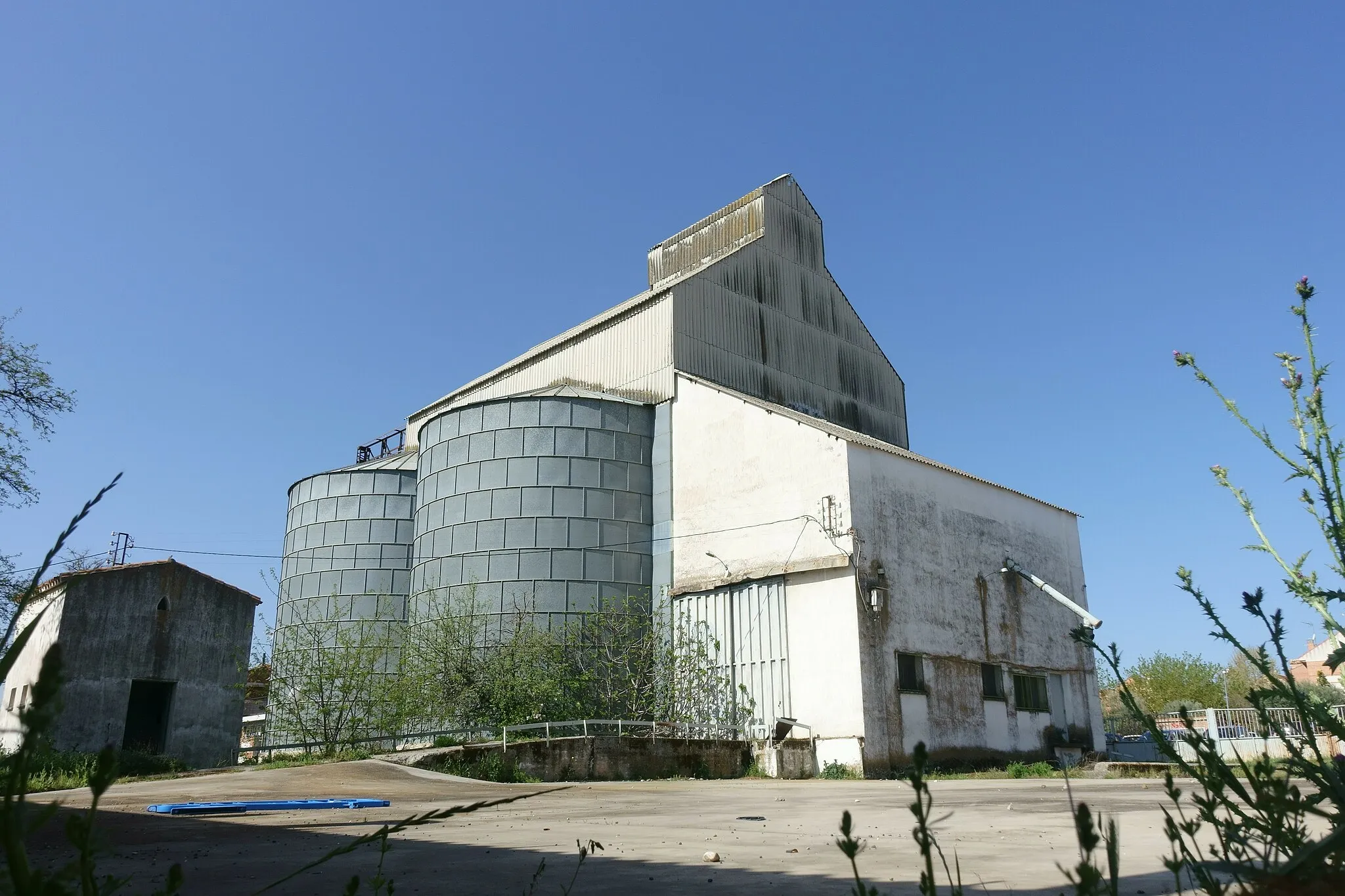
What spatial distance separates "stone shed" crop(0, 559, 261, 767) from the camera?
22.0 meters

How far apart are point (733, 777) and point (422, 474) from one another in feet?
43.2

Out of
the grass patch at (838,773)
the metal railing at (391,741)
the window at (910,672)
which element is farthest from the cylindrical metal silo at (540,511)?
the window at (910,672)

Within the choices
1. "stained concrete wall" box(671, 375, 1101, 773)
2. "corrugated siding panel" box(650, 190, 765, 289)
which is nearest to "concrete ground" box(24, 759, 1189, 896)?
"stained concrete wall" box(671, 375, 1101, 773)

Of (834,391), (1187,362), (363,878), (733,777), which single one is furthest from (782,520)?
(1187,362)

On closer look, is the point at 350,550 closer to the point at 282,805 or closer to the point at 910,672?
the point at 910,672

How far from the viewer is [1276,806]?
6.11ft

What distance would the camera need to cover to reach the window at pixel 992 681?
23578 mm

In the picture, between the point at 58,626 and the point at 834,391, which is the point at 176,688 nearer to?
the point at 58,626

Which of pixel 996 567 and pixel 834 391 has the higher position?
pixel 834 391

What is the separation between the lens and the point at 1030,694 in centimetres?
2516

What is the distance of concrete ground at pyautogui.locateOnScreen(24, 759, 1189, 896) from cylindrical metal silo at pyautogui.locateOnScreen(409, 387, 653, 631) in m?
11.1

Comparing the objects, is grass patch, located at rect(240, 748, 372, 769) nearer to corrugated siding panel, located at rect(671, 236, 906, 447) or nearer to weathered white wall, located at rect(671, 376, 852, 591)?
weathered white wall, located at rect(671, 376, 852, 591)

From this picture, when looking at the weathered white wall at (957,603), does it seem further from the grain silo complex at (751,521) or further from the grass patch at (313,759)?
the grass patch at (313,759)

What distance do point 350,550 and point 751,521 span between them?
45.2 ft
